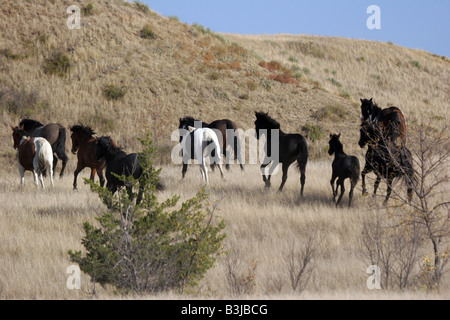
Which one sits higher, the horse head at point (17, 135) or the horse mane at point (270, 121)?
the horse mane at point (270, 121)

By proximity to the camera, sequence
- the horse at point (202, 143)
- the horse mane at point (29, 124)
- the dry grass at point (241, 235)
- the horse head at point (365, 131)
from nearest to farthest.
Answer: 1. the dry grass at point (241, 235)
2. the horse head at point (365, 131)
3. the horse at point (202, 143)
4. the horse mane at point (29, 124)

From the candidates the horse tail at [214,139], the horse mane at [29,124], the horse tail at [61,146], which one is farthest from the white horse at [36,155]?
the horse tail at [214,139]

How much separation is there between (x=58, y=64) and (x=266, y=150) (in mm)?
21385

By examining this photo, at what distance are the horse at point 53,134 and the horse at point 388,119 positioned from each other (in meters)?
10.7

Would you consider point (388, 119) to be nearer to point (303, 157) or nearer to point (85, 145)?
point (303, 157)

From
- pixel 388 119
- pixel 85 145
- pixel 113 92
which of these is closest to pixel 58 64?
pixel 113 92

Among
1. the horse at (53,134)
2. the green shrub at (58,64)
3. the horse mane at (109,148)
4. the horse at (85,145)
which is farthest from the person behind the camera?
the green shrub at (58,64)

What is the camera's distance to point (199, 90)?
35344mm

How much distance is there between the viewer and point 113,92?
32.1 m

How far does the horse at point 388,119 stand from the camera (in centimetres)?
1370

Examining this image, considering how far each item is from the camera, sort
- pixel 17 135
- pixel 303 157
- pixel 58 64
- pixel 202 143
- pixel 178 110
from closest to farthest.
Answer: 1. pixel 303 157
2. pixel 202 143
3. pixel 17 135
4. pixel 178 110
5. pixel 58 64

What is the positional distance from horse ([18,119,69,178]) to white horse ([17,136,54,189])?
2123mm

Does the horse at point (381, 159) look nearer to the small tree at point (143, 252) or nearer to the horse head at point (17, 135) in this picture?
the small tree at point (143, 252)
